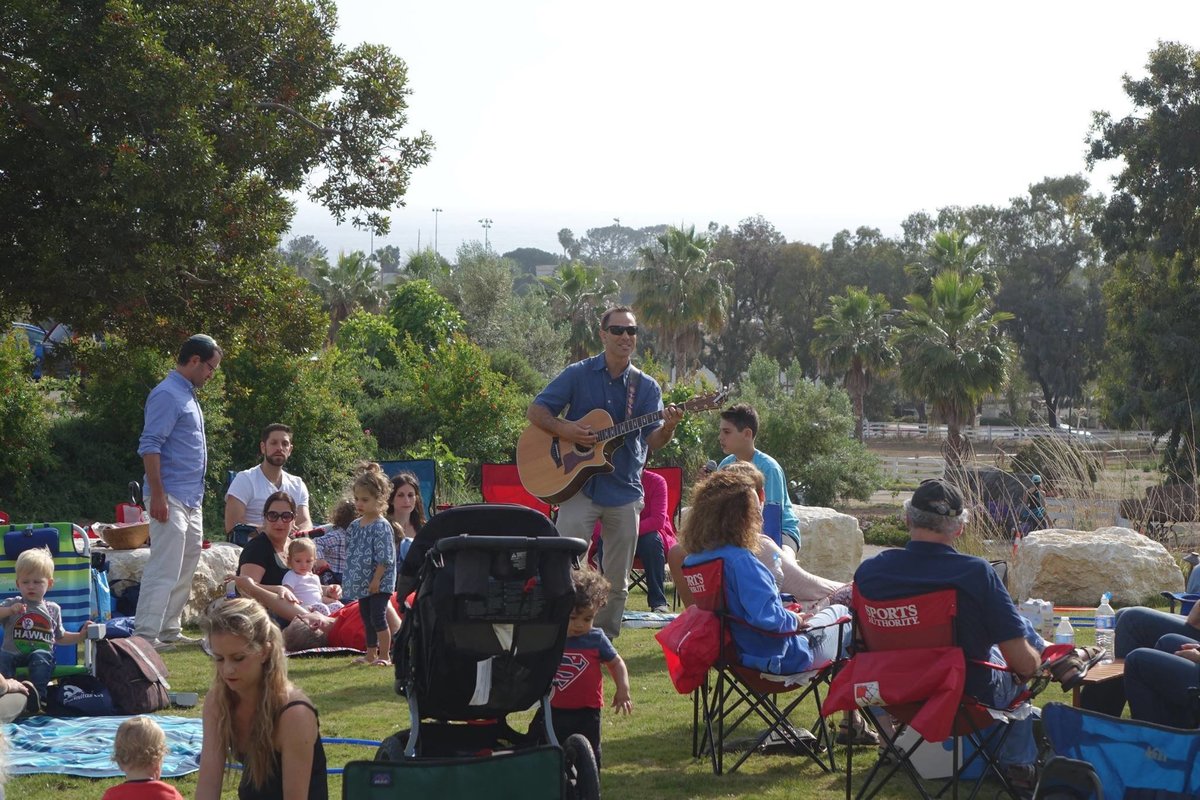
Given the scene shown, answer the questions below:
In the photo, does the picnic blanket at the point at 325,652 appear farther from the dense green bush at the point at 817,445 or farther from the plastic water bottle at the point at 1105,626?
the dense green bush at the point at 817,445

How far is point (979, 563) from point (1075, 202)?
56524 millimetres

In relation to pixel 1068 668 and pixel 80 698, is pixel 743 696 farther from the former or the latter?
pixel 80 698

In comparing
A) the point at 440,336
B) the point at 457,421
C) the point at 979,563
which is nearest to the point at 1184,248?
the point at 440,336

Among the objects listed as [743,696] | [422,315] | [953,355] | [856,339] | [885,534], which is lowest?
[885,534]

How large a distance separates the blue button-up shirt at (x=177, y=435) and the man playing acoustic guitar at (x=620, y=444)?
2.02m

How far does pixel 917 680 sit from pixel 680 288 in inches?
1778

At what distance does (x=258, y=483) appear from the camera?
8.76 metres

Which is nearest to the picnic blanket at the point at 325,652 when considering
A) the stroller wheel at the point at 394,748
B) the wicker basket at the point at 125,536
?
the wicker basket at the point at 125,536

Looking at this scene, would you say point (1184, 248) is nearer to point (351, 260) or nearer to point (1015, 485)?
point (1015, 485)

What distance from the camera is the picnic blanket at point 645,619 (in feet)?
29.6

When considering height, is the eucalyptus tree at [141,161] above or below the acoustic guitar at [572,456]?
above

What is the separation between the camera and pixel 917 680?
171 inches

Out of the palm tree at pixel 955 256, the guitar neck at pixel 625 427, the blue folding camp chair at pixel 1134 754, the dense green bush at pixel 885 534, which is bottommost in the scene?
the dense green bush at pixel 885 534

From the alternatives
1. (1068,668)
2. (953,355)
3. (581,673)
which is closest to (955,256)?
(953,355)
